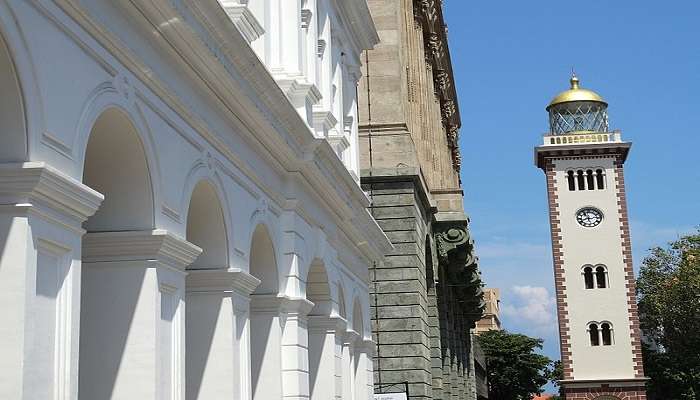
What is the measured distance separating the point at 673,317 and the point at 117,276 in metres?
55.6

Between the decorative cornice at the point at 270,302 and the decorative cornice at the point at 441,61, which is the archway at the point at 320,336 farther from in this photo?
the decorative cornice at the point at 441,61

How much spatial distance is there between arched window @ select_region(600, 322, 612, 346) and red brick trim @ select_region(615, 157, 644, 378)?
1.31 meters

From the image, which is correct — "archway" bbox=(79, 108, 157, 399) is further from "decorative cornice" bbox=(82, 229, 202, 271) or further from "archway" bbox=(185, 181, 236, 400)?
"archway" bbox=(185, 181, 236, 400)

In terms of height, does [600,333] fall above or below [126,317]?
above

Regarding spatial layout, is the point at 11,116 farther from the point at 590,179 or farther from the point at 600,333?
the point at 590,179

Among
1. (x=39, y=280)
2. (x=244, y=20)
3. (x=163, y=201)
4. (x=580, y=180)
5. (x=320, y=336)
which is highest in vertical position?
(x=580, y=180)

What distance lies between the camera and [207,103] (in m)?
12.2

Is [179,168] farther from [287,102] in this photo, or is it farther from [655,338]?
[655,338]

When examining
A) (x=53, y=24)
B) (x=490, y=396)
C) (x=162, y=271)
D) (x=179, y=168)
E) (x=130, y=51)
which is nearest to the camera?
(x=53, y=24)

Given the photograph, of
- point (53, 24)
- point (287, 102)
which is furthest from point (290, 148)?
point (53, 24)

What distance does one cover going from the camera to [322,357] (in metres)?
19.0

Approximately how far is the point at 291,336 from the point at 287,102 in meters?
3.67

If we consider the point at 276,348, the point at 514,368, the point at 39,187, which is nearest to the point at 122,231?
the point at 39,187

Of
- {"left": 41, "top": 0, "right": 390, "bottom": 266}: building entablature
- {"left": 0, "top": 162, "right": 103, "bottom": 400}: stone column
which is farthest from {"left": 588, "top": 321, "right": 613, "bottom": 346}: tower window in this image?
{"left": 0, "top": 162, "right": 103, "bottom": 400}: stone column
